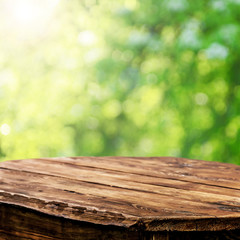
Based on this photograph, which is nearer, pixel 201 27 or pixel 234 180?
pixel 234 180

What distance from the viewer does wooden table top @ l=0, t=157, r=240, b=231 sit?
132 centimetres

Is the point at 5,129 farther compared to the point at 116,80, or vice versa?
the point at 5,129

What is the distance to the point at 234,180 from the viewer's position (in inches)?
71.4

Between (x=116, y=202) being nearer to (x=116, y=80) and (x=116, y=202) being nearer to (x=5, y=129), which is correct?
(x=116, y=80)

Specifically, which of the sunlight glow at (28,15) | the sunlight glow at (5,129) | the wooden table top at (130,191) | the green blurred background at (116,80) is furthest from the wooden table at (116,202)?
the sunlight glow at (28,15)

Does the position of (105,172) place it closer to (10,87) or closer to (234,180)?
(234,180)

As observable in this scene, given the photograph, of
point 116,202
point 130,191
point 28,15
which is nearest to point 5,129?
point 28,15

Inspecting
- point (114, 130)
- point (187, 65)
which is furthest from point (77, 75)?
point (187, 65)

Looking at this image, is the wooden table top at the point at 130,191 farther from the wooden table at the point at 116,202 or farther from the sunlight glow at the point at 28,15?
the sunlight glow at the point at 28,15

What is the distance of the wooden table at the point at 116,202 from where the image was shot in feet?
4.34

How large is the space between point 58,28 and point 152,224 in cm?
400

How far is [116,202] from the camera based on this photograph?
1.44m

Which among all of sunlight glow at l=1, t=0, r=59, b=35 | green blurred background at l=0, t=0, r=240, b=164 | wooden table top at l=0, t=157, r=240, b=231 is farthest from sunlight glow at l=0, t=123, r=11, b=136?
wooden table top at l=0, t=157, r=240, b=231

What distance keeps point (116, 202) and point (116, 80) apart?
3402mm
